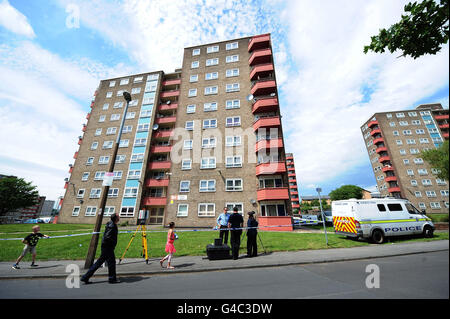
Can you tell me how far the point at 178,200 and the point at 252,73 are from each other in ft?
64.8

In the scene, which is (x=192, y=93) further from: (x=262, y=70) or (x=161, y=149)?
(x=262, y=70)

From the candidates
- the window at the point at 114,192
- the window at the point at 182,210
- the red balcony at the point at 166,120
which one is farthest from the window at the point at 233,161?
the window at the point at 114,192

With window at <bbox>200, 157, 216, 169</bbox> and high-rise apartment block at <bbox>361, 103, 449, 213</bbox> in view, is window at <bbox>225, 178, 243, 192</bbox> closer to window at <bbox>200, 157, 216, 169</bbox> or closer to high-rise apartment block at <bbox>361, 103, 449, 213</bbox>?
window at <bbox>200, 157, 216, 169</bbox>

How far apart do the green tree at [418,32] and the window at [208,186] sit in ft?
64.3

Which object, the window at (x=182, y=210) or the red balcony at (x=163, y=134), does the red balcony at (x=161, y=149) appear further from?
the window at (x=182, y=210)

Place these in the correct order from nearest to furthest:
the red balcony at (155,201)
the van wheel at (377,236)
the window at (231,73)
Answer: the van wheel at (377,236), the red balcony at (155,201), the window at (231,73)

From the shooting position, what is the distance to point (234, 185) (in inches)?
890

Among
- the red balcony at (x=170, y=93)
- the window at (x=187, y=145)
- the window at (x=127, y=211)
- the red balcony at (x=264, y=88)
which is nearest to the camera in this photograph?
the red balcony at (x=264, y=88)

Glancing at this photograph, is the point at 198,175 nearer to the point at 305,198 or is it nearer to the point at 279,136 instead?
the point at 279,136

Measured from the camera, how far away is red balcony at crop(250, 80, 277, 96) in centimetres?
2482

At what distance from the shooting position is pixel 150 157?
3048 centimetres

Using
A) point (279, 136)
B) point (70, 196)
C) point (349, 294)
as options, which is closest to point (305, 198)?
point (279, 136)

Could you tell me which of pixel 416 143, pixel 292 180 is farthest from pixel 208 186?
pixel 292 180

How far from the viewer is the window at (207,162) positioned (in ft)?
79.0
